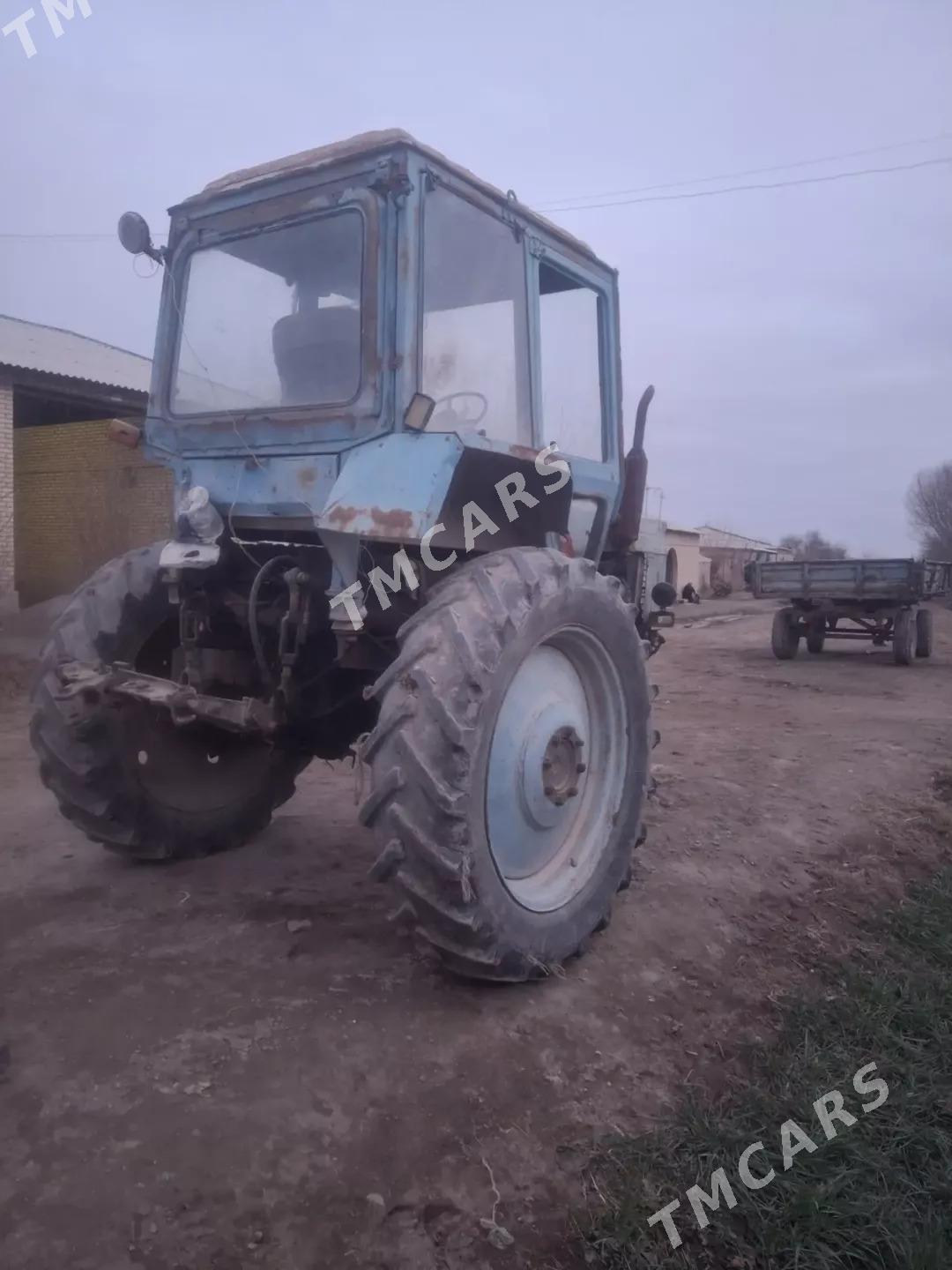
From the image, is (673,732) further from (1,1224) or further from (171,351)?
(1,1224)

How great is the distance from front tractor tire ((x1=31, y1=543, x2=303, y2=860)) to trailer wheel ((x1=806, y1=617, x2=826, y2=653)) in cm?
1224

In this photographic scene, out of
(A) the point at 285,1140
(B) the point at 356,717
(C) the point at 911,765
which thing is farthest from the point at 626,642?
(C) the point at 911,765

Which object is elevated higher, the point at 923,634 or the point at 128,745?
the point at 128,745

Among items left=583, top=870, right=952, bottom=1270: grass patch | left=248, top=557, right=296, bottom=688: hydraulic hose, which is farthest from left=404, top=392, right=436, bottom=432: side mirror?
left=583, top=870, right=952, bottom=1270: grass patch

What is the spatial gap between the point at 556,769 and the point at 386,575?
88cm

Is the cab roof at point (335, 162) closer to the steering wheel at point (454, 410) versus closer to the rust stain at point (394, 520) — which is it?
the steering wheel at point (454, 410)

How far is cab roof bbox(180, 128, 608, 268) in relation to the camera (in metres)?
3.04

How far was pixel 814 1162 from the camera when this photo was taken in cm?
221

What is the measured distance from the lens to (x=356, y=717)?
3.78 metres

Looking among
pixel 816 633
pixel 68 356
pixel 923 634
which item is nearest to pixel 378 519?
pixel 816 633

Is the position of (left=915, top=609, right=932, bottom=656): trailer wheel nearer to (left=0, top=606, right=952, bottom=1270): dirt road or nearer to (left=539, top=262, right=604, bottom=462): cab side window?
(left=0, top=606, right=952, bottom=1270): dirt road

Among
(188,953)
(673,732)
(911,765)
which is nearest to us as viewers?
(188,953)

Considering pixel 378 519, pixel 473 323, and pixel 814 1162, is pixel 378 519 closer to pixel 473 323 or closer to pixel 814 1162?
pixel 473 323

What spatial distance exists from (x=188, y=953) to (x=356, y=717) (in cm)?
110
